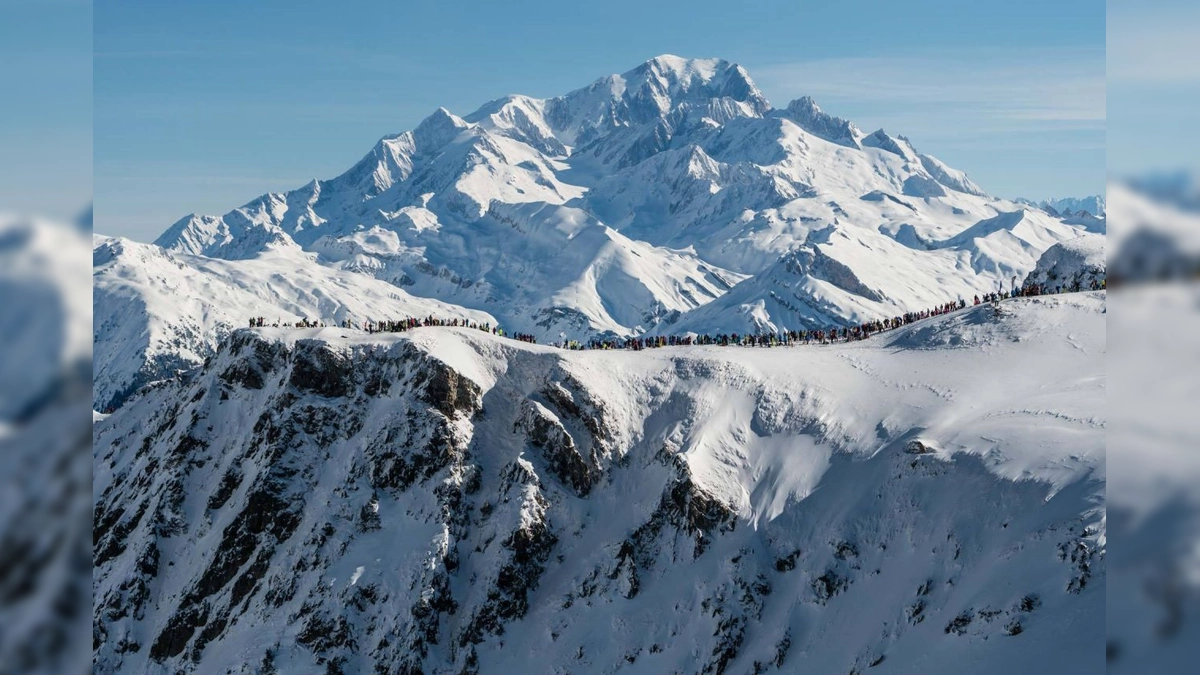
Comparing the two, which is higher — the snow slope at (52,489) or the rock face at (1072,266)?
the snow slope at (52,489)

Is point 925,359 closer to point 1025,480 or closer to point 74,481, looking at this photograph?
point 1025,480

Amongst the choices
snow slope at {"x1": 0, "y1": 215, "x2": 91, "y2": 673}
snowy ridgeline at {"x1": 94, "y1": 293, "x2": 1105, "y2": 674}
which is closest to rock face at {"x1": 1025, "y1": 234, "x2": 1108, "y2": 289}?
snowy ridgeline at {"x1": 94, "y1": 293, "x2": 1105, "y2": 674}

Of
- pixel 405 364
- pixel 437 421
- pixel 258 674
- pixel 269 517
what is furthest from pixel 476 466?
pixel 258 674

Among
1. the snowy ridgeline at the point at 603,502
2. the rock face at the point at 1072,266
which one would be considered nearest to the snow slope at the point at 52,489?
the snowy ridgeline at the point at 603,502

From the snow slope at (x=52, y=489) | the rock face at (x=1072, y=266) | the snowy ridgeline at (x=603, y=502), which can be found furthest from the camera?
the rock face at (x=1072, y=266)

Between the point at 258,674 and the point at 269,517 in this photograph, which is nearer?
the point at 258,674

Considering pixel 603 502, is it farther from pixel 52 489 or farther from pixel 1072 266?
pixel 52 489

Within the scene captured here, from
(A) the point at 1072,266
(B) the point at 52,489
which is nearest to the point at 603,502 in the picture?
(A) the point at 1072,266

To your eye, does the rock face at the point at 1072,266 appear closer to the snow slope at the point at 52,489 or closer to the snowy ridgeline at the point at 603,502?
the snowy ridgeline at the point at 603,502
